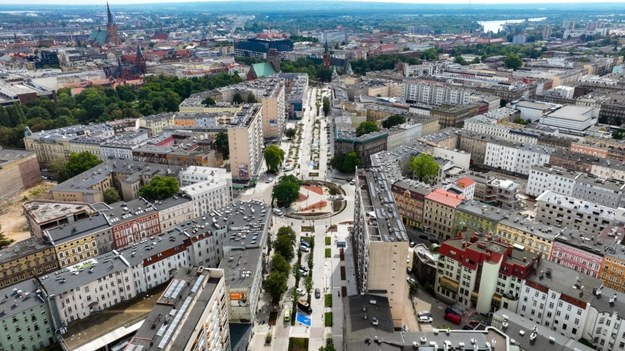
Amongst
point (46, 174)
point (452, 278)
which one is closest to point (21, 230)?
point (46, 174)

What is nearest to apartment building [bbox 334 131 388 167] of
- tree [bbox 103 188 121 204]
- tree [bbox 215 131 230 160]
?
tree [bbox 215 131 230 160]

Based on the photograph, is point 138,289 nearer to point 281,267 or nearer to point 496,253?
point 281,267

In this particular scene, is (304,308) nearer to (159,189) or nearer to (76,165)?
(159,189)

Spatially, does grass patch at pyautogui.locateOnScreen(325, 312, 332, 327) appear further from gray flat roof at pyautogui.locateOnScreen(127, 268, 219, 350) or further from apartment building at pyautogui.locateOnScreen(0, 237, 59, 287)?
apartment building at pyautogui.locateOnScreen(0, 237, 59, 287)

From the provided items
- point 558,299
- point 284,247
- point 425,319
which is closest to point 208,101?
point 284,247

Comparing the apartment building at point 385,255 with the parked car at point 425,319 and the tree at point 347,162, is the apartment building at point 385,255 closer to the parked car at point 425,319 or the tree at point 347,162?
the parked car at point 425,319
